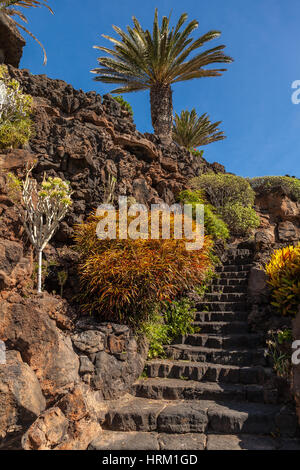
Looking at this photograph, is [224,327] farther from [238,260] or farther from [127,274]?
[238,260]

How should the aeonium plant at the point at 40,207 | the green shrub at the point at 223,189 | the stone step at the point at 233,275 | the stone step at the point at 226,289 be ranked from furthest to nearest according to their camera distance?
the green shrub at the point at 223,189, the stone step at the point at 233,275, the stone step at the point at 226,289, the aeonium plant at the point at 40,207

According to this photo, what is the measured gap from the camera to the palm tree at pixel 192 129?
60.9 feet

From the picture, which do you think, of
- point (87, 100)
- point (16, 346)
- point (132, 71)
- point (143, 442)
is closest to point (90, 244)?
point (16, 346)

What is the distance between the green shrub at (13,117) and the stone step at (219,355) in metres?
5.31

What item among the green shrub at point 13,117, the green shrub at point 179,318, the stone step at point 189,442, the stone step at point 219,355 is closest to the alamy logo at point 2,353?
the stone step at point 189,442

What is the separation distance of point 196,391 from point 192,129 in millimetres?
16099

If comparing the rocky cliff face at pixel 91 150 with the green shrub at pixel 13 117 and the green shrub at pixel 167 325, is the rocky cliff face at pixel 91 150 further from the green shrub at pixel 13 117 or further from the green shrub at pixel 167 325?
the green shrub at pixel 167 325

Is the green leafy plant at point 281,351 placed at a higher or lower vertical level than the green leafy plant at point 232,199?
lower

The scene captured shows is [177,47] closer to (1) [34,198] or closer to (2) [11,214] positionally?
(1) [34,198]

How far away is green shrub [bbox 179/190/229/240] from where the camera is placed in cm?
1060

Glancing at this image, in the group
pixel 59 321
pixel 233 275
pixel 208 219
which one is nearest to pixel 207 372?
pixel 59 321

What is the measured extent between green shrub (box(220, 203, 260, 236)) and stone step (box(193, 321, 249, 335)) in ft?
21.9

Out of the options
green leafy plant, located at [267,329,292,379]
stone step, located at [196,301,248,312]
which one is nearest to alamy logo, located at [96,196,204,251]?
stone step, located at [196,301,248,312]

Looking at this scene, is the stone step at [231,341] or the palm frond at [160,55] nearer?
the stone step at [231,341]
